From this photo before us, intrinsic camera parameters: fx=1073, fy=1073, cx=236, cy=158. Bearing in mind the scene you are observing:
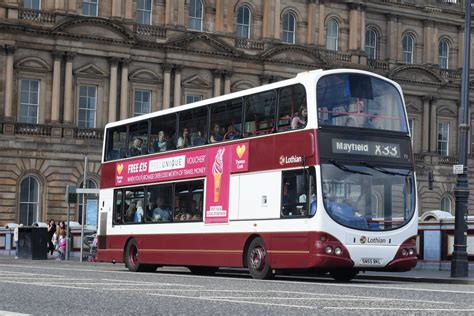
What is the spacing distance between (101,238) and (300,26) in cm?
3153

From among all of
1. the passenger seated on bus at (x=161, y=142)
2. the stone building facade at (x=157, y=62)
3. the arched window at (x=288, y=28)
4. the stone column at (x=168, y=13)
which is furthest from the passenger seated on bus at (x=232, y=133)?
the arched window at (x=288, y=28)

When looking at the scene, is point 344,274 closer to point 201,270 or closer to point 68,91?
point 201,270

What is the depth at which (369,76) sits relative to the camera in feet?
74.3

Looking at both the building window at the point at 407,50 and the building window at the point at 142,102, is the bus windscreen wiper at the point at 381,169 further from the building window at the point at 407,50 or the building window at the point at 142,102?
the building window at the point at 407,50

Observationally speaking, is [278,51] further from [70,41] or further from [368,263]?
[368,263]

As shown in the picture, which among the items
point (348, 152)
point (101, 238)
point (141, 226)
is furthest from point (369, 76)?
point (101, 238)

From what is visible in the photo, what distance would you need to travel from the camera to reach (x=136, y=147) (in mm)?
28281

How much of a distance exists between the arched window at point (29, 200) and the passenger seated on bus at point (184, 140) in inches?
999

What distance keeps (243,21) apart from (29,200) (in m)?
15.5

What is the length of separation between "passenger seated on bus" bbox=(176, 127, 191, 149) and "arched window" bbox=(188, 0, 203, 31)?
30254 millimetres

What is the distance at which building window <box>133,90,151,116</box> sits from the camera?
53.8m

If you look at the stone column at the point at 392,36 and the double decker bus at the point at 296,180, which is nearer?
the double decker bus at the point at 296,180

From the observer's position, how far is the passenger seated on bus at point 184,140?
25766 mm

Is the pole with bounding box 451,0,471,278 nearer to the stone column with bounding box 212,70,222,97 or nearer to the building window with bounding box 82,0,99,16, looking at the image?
the building window with bounding box 82,0,99,16
